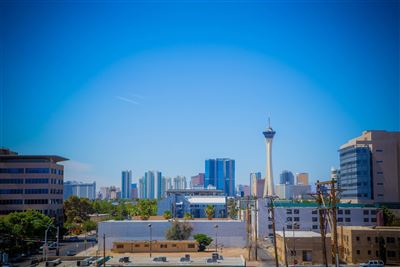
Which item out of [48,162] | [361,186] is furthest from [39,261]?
[361,186]

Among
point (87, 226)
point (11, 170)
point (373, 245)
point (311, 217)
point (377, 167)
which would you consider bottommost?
point (87, 226)

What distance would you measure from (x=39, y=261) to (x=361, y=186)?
77.5 metres

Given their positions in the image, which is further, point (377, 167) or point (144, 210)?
point (377, 167)

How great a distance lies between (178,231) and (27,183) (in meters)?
32.5

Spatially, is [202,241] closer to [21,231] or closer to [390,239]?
[390,239]

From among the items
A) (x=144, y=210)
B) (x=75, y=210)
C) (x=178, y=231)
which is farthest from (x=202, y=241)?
(x=75, y=210)

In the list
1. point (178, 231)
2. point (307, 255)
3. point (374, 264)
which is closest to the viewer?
point (374, 264)

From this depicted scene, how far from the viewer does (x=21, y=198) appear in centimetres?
8175

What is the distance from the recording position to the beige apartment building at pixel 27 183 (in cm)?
8150

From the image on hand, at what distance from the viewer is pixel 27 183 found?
82625 mm

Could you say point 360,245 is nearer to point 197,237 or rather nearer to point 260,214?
point 197,237

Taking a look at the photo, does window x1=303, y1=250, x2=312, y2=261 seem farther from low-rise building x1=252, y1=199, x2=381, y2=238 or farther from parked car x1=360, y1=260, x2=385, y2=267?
low-rise building x1=252, y1=199, x2=381, y2=238

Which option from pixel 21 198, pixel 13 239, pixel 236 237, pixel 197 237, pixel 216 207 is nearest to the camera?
pixel 13 239

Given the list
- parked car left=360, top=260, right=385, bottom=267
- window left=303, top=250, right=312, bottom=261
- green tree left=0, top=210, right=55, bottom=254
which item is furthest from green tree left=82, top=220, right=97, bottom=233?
parked car left=360, top=260, right=385, bottom=267
